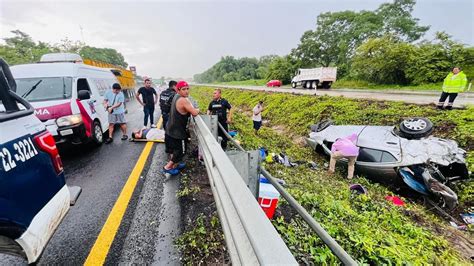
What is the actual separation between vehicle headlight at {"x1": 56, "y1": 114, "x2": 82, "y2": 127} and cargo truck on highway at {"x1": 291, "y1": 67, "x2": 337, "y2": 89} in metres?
20.0

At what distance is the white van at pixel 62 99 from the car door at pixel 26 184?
3.30 m

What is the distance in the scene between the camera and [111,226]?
2.50 m

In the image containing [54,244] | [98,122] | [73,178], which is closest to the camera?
[54,244]

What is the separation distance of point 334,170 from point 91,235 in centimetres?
585

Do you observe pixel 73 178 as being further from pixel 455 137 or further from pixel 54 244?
pixel 455 137

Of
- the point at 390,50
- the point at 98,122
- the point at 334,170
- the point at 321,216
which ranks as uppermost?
the point at 390,50

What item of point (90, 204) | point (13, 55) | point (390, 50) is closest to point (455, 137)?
point (90, 204)

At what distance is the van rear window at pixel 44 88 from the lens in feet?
15.8

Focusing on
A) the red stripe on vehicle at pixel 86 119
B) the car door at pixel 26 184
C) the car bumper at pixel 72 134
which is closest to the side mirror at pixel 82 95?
the red stripe on vehicle at pixel 86 119

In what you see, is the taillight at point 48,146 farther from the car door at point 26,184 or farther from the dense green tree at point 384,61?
the dense green tree at point 384,61

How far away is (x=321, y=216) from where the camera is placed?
9.34 feet

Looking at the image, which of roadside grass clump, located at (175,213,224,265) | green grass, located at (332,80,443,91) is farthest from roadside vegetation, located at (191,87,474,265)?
green grass, located at (332,80,443,91)

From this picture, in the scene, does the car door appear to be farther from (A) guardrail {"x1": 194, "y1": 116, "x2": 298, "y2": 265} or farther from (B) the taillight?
(A) guardrail {"x1": 194, "y1": 116, "x2": 298, "y2": 265}

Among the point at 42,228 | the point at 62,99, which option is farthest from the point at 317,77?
the point at 42,228
